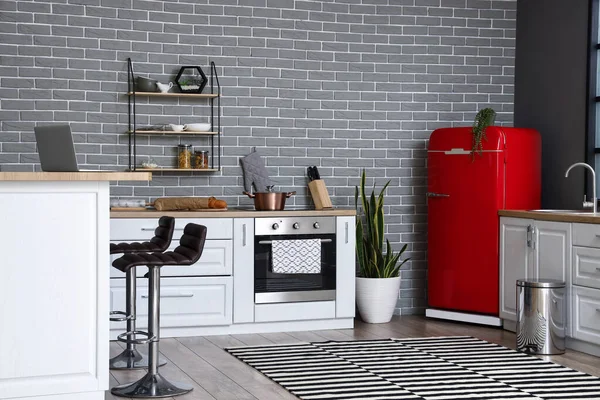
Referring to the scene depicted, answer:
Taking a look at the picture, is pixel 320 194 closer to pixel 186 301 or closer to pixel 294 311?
pixel 294 311

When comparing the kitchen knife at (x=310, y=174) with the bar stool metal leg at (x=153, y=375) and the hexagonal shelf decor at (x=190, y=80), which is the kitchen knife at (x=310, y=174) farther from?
the bar stool metal leg at (x=153, y=375)

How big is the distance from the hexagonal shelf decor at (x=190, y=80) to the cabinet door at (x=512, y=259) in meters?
2.42

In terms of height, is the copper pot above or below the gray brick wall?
below

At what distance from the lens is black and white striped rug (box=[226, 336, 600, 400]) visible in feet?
14.6

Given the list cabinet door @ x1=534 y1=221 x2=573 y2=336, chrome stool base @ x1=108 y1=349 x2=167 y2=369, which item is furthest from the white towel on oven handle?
cabinet door @ x1=534 y1=221 x2=573 y2=336

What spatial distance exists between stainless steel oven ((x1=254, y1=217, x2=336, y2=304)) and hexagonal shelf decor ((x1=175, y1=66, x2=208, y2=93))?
1.10 meters

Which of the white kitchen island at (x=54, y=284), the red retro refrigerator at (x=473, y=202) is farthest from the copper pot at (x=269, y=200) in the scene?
the white kitchen island at (x=54, y=284)

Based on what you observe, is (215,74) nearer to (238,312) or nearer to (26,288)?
(238,312)

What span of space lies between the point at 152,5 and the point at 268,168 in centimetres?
149

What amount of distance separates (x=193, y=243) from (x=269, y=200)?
199 centimetres

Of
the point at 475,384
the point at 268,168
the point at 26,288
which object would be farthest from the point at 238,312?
the point at 26,288

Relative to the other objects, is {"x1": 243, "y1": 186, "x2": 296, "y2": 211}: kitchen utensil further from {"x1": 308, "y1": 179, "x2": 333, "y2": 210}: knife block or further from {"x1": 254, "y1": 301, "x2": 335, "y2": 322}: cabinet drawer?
{"x1": 254, "y1": 301, "x2": 335, "y2": 322}: cabinet drawer

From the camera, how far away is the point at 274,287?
20.9ft

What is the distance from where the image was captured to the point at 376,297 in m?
6.75
